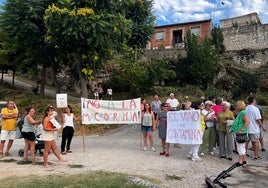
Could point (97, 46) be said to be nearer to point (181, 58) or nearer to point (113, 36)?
point (113, 36)

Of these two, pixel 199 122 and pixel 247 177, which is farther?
pixel 199 122

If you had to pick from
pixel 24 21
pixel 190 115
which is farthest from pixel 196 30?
pixel 190 115

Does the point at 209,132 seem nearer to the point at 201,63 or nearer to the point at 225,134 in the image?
the point at 225,134

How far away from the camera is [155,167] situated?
29.0 feet

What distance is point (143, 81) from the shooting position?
81.4 ft

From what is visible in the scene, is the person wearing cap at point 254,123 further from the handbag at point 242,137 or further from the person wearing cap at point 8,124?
the person wearing cap at point 8,124

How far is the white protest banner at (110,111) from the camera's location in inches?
466

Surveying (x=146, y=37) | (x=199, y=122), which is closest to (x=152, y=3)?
(x=146, y=37)

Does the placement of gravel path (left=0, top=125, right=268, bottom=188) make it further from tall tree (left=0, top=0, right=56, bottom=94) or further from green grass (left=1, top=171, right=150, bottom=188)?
tall tree (left=0, top=0, right=56, bottom=94)

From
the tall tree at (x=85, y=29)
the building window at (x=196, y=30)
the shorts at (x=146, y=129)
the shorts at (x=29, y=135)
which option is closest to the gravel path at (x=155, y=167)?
the shorts at (x=146, y=129)

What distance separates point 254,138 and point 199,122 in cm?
183

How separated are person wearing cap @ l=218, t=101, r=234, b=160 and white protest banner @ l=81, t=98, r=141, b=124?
3.21 meters

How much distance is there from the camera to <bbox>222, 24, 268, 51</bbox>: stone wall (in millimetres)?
33062

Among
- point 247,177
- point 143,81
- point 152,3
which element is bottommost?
point 247,177
